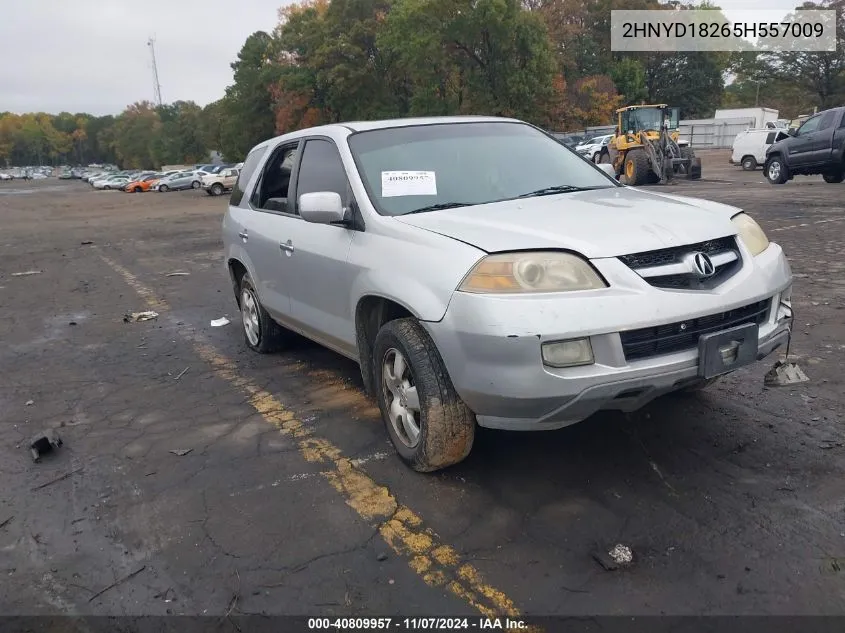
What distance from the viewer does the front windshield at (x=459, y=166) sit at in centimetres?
386

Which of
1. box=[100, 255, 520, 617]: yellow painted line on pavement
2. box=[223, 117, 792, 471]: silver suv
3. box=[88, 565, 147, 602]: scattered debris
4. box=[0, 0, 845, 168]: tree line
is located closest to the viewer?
box=[100, 255, 520, 617]: yellow painted line on pavement

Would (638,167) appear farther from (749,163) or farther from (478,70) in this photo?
(478,70)

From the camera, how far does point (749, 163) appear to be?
91.5 feet

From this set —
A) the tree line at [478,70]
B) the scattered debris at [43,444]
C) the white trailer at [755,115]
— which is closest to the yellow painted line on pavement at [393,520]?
the scattered debris at [43,444]

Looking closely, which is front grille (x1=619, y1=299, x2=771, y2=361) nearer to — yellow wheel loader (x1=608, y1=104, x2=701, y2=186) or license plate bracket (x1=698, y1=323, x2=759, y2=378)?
license plate bracket (x1=698, y1=323, x2=759, y2=378)

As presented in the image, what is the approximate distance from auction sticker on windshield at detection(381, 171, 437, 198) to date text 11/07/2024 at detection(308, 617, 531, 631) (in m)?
2.18

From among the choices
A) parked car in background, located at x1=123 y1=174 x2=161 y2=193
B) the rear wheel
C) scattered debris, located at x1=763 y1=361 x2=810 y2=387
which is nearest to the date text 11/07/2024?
scattered debris, located at x1=763 y1=361 x2=810 y2=387

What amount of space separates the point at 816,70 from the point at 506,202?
6120cm

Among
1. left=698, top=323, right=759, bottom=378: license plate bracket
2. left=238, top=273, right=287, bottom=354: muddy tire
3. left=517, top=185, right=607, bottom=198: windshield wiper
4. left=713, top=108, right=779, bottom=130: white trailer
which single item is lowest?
left=238, top=273, right=287, bottom=354: muddy tire

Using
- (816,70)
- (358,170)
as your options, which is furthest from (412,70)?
(358,170)

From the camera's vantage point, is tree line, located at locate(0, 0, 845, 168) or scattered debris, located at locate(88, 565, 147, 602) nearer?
scattered debris, located at locate(88, 565, 147, 602)

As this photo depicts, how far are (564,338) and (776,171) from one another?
19.8m

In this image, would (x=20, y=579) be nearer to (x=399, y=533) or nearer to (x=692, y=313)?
(x=399, y=533)

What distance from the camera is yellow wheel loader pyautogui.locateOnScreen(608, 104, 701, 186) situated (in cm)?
2091
